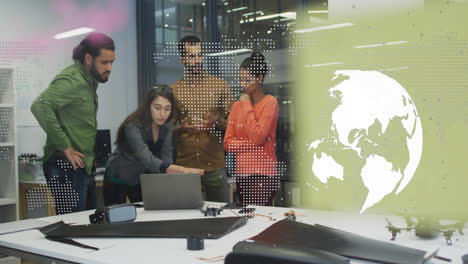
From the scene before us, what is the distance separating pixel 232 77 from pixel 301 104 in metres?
0.52

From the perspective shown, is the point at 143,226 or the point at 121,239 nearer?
the point at 121,239

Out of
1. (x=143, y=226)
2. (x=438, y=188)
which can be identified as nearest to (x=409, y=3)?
(x=438, y=188)

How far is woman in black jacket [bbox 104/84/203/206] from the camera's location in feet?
11.3

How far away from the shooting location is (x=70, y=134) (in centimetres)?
336

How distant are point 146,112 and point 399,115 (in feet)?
6.06

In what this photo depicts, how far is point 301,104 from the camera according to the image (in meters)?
3.44

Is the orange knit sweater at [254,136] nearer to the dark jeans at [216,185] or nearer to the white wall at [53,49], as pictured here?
the dark jeans at [216,185]

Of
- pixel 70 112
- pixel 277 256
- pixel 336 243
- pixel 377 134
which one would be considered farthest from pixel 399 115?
pixel 70 112

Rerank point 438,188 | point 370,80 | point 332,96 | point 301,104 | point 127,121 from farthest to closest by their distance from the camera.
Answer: point 127,121 → point 301,104 → point 332,96 → point 370,80 → point 438,188

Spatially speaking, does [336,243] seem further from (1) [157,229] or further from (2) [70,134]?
(2) [70,134]

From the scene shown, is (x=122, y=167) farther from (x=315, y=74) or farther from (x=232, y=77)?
(x=315, y=74)
